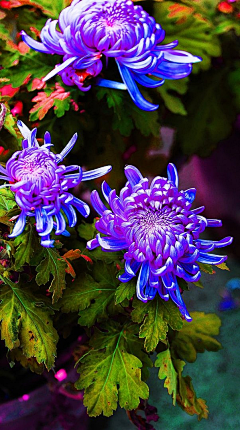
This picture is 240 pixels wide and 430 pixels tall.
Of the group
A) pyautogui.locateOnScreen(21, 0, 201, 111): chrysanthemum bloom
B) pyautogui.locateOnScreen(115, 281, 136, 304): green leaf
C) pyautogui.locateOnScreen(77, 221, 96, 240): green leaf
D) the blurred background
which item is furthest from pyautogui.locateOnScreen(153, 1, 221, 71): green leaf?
pyautogui.locateOnScreen(115, 281, 136, 304): green leaf

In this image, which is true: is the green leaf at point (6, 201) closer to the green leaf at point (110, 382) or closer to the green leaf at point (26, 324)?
the green leaf at point (26, 324)

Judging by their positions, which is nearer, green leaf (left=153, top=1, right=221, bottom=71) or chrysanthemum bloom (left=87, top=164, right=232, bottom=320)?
chrysanthemum bloom (left=87, top=164, right=232, bottom=320)

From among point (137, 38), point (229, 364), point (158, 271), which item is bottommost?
point (229, 364)

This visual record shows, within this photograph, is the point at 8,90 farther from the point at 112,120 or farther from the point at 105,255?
the point at 105,255

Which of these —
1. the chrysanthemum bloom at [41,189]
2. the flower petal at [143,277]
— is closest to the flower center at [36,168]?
the chrysanthemum bloom at [41,189]

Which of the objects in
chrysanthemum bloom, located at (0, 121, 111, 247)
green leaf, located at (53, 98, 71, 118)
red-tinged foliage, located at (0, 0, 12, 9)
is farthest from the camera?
red-tinged foliage, located at (0, 0, 12, 9)

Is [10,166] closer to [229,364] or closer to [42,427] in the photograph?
[42,427]

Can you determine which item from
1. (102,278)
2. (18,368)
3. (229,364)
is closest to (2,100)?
(102,278)

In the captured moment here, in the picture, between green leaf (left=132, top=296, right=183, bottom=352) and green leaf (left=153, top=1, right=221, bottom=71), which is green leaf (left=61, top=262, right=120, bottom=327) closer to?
green leaf (left=132, top=296, right=183, bottom=352)
